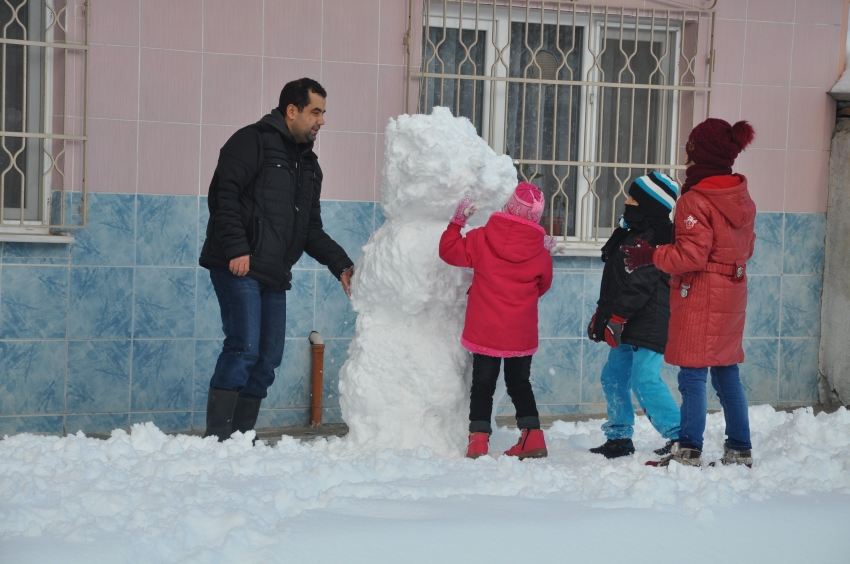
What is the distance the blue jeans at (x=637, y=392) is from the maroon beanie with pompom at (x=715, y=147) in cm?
85

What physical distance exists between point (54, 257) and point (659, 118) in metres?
3.83

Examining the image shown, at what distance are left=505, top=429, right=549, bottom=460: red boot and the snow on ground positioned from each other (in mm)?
218

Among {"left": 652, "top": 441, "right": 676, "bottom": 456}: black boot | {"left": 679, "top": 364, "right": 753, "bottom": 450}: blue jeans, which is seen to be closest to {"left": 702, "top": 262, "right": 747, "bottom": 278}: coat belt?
{"left": 679, "top": 364, "right": 753, "bottom": 450}: blue jeans

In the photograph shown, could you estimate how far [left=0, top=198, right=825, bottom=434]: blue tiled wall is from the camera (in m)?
5.20

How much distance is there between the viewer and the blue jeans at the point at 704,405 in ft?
12.9

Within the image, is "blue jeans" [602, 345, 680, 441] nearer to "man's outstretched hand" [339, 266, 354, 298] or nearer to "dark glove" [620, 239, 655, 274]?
"dark glove" [620, 239, 655, 274]

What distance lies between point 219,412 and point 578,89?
3259 millimetres

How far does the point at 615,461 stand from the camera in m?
4.25

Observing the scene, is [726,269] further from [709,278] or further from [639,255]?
[639,255]

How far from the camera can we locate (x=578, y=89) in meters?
6.08

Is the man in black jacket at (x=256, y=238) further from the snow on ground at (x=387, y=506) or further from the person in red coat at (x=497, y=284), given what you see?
the person in red coat at (x=497, y=284)

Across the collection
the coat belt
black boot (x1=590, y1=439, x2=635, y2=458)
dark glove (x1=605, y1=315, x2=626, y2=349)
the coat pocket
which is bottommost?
black boot (x1=590, y1=439, x2=635, y2=458)

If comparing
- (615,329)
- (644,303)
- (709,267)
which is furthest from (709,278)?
Answer: (615,329)

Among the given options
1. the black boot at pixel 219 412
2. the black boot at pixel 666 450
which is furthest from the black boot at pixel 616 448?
the black boot at pixel 219 412
